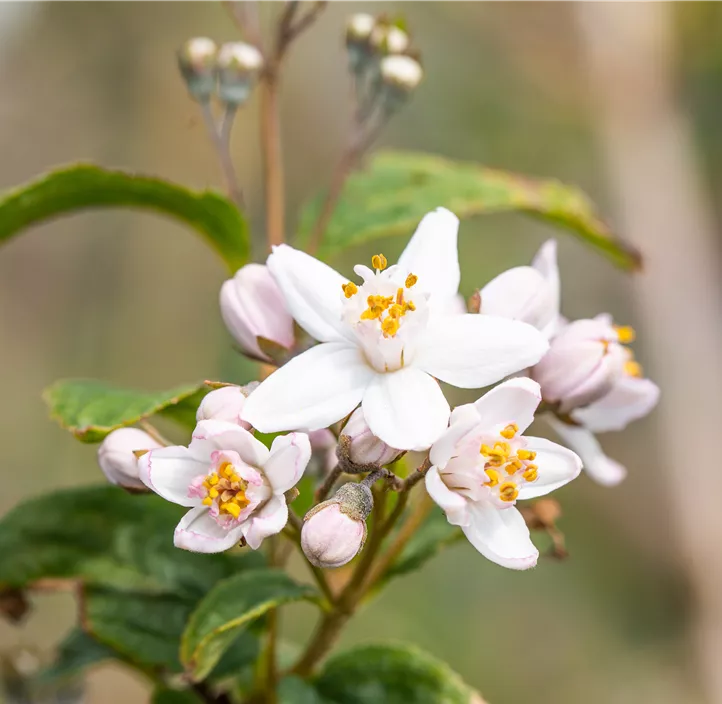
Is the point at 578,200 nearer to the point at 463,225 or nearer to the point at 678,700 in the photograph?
the point at 463,225

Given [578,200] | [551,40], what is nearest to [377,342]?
[578,200]

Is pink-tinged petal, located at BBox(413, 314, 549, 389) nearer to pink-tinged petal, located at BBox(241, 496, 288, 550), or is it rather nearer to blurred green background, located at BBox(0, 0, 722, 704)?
pink-tinged petal, located at BBox(241, 496, 288, 550)

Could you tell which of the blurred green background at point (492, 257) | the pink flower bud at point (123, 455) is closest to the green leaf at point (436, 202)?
the pink flower bud at point (123, 455)

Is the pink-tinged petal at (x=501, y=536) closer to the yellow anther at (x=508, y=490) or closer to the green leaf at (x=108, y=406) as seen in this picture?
the yellow anther at (x=508, y=490)

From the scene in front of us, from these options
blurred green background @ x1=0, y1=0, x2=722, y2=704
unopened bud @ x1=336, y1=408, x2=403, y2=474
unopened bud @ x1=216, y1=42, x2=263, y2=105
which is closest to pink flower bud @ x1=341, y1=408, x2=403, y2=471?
unopened bud @ x1=336, y1=408, x2=403, y2=474

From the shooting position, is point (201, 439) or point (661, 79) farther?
point (661, 79)

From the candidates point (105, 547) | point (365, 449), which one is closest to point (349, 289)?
point (365, 449)
